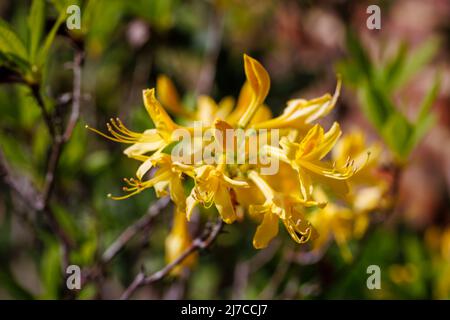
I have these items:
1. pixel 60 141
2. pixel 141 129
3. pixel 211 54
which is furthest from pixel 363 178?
pixel 211 54

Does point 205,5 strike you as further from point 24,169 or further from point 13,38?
point 13,38

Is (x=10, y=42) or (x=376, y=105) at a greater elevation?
(x=10, y=42)

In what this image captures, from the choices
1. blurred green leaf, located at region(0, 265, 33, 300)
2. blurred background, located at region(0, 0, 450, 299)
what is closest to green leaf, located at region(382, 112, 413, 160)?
blurred background, located at region(0, 0, 450, 299)

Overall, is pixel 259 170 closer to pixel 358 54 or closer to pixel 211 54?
pixel 358 54

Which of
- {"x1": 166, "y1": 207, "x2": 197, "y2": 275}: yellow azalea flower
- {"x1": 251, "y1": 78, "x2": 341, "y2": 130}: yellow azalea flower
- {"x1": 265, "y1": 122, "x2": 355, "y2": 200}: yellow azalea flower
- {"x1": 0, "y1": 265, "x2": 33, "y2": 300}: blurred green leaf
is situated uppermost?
{"x1": 251, "y1": 78, "x2": 341, "y2": 130}: yellow azalea flower

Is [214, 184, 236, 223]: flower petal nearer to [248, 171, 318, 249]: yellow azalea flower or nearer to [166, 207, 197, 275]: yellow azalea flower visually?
[248, 171, 318, 249]: yellow azalea flower
